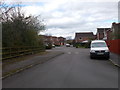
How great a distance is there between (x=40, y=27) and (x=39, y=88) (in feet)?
85.7

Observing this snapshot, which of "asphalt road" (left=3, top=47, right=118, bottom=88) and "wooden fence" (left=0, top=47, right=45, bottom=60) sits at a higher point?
"wooden fence" (left=0, top=47, right=45, bottom=60)

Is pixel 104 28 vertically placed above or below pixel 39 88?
above

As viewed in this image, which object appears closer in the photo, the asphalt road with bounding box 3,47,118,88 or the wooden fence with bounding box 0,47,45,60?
the asphalt road with bounding box 3,47,118,88

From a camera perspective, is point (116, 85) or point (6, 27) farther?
point (6, 27)

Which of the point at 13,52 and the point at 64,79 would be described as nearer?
the point at 64,79

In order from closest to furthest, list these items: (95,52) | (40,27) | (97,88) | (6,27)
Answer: (97,88)
(6,27)
(95,52)
(40,27)

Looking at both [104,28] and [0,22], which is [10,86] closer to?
[0,22]

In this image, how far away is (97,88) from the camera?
623 centimetres

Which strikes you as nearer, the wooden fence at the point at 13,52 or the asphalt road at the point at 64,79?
the asphalt road at the point at 64,79

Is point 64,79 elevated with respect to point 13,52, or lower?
lower

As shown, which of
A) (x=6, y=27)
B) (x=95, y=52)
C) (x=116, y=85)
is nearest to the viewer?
(x=116, y=85)

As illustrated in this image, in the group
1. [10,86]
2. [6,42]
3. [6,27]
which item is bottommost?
[10,86]

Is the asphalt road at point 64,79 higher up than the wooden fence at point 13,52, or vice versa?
the wooden fence at point 13,52

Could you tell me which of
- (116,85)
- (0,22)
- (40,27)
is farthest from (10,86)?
(40,27)
